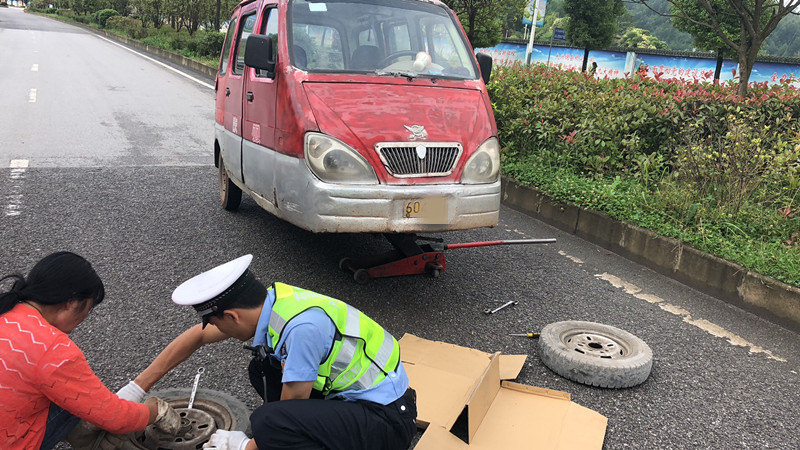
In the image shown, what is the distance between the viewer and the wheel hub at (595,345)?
3.50 metres

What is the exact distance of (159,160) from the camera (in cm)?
793

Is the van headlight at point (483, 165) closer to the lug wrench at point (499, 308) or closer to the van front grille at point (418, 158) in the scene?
the van front grille at point (418, 158)

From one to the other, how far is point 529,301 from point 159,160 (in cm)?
Result: 556

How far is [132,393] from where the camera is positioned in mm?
2557

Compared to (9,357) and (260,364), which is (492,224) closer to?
(260,364)

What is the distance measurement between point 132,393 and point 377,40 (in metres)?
3.12

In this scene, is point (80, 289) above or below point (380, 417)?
above

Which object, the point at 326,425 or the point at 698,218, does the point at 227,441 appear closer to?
the point at 326,425

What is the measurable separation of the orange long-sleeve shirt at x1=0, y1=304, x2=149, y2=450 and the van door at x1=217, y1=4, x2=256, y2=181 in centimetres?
308

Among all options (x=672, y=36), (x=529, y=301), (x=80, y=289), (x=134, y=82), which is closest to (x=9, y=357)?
(x=80, y=289)

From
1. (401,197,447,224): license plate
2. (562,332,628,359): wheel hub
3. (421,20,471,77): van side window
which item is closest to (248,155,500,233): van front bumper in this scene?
(401,197,447,224): license plate

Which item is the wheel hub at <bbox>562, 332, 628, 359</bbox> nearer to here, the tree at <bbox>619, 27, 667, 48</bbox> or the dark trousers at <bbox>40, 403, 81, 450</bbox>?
the dark trousers at <bbox>40, 403, 81, 450</bbox>

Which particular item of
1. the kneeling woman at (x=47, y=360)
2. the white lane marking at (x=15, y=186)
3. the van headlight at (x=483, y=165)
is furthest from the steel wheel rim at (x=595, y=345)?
the white lane marking at (x=15, y=186)

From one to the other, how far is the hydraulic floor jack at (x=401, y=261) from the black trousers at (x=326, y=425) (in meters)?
2.10
